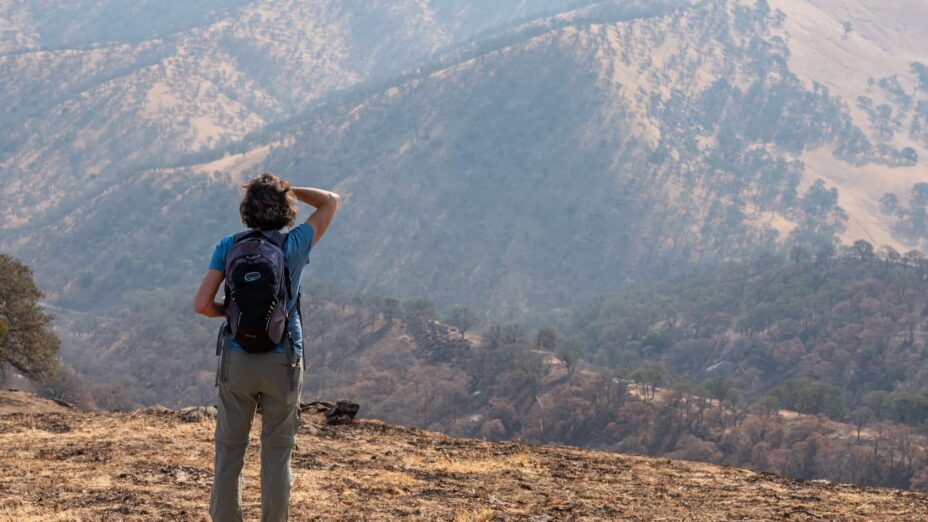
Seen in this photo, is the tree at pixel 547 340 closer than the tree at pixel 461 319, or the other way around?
the tree at pixel 547 340

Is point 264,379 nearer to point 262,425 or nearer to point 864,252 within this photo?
point 262,425

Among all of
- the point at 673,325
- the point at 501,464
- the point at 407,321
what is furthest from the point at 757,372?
the point at 501,464

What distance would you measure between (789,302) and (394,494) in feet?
423

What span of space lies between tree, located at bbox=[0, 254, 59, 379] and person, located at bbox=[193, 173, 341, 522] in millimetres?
23997

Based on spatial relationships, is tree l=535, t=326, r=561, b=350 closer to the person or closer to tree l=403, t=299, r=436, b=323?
tree l=403, t=299, r=436, b=323

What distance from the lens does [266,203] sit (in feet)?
24.2

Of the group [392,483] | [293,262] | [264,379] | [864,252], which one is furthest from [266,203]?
[864,252]

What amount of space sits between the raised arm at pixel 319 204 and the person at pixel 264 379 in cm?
14

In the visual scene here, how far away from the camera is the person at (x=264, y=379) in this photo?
23.8 feet

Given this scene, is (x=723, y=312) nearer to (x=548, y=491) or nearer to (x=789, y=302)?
(x=789, y=302)

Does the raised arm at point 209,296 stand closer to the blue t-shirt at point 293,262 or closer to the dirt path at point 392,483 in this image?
the blue t-shirt at point 293,262

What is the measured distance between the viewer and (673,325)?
465ft

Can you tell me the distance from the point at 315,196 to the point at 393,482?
4.72 meters

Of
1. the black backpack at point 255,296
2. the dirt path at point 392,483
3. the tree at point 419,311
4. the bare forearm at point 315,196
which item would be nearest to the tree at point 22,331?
the dirt path at point 392,483
